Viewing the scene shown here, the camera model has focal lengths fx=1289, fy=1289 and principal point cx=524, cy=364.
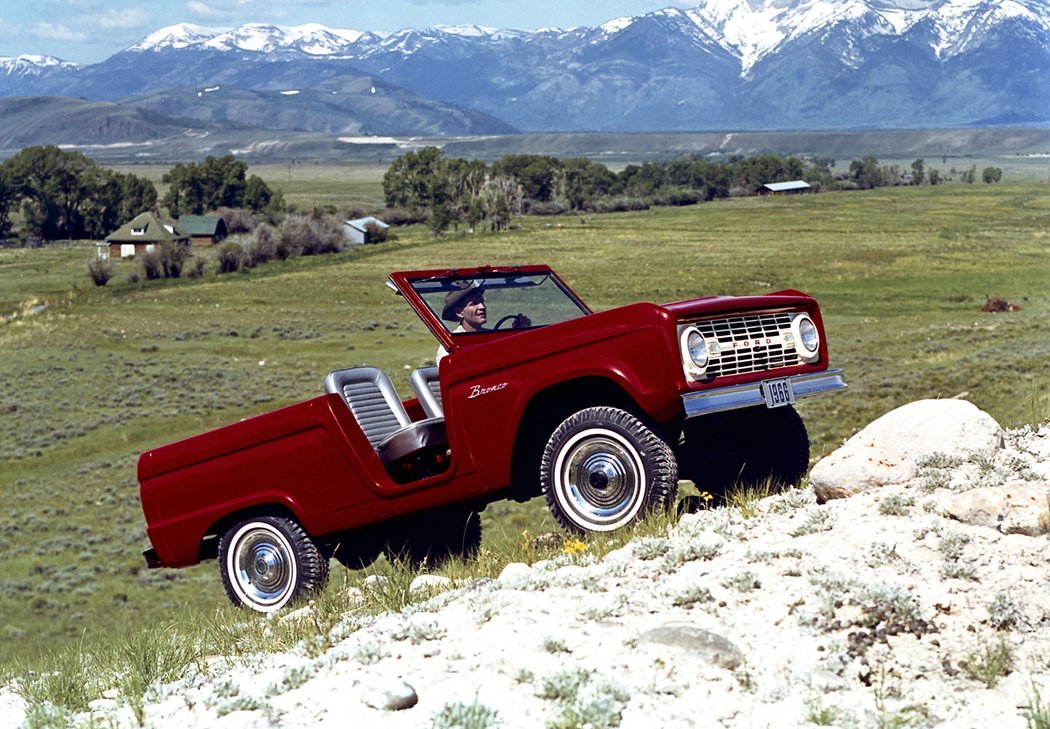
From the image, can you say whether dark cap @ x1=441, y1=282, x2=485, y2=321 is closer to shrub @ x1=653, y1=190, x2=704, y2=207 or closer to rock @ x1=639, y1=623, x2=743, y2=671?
rock @ x1=639, y1=623, x2=743, y2=671

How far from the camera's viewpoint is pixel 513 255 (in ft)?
357

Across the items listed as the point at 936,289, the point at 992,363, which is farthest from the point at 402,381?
the point at 936,289

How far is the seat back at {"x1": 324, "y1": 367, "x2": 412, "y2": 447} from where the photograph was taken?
9641 millimetres

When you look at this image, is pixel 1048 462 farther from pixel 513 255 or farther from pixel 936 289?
pixel 513 255

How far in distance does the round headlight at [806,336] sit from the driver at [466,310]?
2413 mm

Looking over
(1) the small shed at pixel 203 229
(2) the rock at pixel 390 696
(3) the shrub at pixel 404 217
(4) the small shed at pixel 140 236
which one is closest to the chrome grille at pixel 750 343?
(2) the rock at pixel 390 696

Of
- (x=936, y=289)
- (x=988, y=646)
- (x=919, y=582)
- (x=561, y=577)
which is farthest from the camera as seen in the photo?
(x=936, y=289)

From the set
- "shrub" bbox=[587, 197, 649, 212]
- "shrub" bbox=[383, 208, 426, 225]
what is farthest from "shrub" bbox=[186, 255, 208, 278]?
"shrub" bbox=[587, 197, 649, 212]

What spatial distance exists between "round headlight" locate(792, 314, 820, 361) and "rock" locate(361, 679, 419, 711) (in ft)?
14.2

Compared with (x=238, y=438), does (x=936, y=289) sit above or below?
below

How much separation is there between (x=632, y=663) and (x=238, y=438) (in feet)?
14.5

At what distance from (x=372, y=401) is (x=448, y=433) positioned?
47.9 inches

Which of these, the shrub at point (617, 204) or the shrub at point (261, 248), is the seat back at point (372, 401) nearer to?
the shrub at point (261, 248)

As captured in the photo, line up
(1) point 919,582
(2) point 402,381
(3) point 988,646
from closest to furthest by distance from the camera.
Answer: (3) point 988,646, (1) point 919,582, (2) point 402,381
